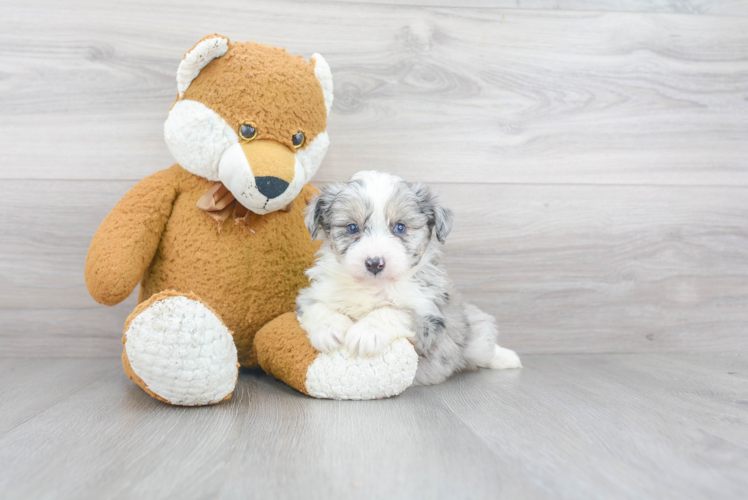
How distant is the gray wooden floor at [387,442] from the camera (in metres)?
0.96

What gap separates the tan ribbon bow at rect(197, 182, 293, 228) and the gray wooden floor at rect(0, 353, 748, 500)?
0.50 m

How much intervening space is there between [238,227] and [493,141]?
3.55ft

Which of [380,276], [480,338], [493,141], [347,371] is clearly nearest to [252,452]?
[347,371]

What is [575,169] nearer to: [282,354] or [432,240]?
[432,240]

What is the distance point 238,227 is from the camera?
171 cm

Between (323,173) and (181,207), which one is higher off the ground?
(323,173)

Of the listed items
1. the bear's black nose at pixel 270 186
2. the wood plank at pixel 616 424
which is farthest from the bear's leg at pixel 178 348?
the wood plank at pixel 616 424

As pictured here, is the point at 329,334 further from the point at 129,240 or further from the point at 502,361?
the point at 502,361

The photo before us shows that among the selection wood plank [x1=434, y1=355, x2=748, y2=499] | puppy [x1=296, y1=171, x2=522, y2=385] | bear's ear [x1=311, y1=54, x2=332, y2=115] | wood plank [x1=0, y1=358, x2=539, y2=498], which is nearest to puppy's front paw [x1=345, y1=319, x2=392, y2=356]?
puppy [x1=296, y1=171, x2=522, y2=385]

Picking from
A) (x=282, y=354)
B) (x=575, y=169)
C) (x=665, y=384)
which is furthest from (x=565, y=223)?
(x=282, y=354)

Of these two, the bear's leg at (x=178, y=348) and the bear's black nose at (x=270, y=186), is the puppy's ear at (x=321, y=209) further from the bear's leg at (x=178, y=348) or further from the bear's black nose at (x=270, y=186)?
the bear's leg at (x=178, y=348)

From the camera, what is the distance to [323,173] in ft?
7.00

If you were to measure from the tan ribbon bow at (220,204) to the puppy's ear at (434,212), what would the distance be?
1.76ft

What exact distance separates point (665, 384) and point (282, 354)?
1.20 metres
